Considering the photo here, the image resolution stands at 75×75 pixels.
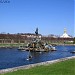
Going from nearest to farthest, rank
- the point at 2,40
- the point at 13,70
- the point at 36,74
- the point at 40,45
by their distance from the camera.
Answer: the point at 36,74
the point at 13,70
the point at 40,45
the point at 2,40

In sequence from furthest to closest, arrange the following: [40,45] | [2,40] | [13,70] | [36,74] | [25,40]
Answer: [25,40] → [2,40] → [40,45] → [13,70] → [36,74]

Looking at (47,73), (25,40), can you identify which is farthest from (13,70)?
(25,40)

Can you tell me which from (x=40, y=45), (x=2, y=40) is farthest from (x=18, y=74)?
(x=2, y=40)

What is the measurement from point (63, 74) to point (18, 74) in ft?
10.7

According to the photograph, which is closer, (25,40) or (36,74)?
(36,74)

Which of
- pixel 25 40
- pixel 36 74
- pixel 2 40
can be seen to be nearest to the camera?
pixel 36 74

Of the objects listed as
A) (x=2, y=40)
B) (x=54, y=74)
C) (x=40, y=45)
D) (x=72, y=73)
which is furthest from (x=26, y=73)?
(x=2, y=40)

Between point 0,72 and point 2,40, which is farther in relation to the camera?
point 2,40

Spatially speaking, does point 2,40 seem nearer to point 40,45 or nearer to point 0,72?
point 40,45

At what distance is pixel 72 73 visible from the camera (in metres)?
21.4

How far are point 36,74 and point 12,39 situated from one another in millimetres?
168645

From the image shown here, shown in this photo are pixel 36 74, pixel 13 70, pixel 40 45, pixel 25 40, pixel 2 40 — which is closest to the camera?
pixel 36 74

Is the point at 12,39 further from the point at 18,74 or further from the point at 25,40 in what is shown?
the point at 18,74

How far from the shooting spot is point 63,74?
68.4ft
